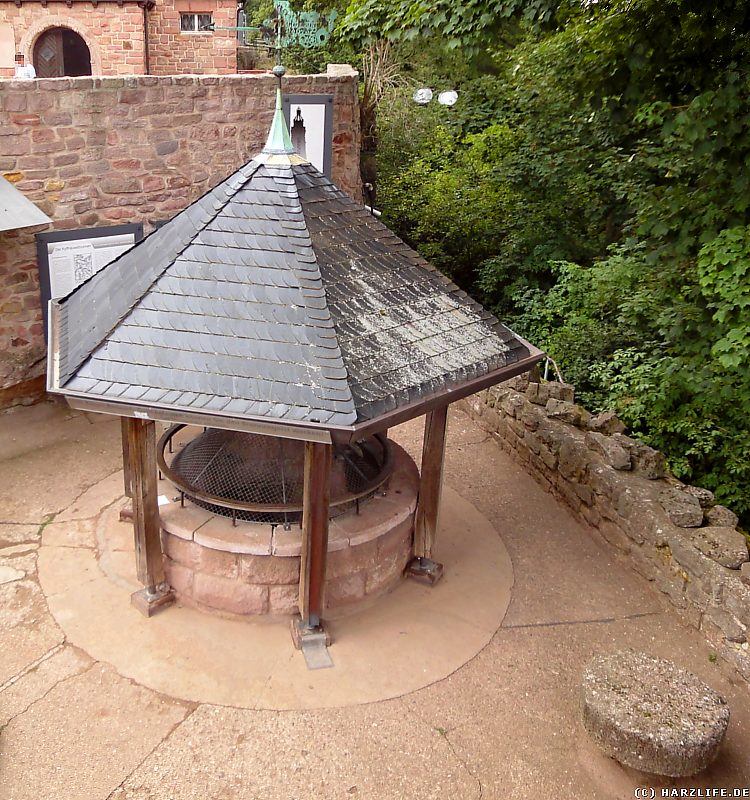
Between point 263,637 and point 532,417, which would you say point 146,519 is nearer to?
point 263,637

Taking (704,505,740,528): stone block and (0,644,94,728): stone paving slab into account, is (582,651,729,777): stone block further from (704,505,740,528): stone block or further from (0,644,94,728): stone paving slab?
(0,644,94,728): stone paving slab

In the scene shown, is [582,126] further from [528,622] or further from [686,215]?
[528,622]

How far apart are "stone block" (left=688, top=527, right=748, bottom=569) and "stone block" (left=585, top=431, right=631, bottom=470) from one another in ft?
2.86

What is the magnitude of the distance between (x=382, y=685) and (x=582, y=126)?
8886 mm

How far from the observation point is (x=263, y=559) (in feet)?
16.4

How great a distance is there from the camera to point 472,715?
456cm

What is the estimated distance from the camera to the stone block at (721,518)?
5523 mm

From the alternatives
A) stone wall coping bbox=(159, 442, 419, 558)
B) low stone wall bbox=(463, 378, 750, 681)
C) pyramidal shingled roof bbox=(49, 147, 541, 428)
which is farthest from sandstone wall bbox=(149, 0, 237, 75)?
stone wall coping bbox=(159, 442, 419, 558)

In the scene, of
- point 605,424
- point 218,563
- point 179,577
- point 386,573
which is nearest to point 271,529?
point 218,563

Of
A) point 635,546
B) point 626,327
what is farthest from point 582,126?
point 635,546

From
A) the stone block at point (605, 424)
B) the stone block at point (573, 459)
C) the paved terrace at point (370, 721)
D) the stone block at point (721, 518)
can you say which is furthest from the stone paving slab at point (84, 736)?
the stone block at point (605, 424)

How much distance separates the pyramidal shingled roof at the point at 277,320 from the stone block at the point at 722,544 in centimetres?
174

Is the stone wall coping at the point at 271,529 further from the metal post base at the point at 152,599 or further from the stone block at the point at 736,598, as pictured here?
the stone block at the point at 736,598

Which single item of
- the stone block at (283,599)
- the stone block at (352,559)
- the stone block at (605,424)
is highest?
the stone block at (605,424)
